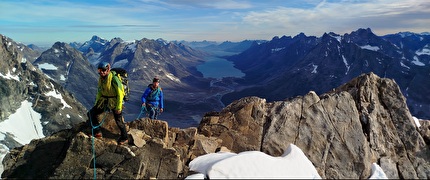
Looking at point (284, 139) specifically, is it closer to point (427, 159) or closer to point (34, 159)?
point (427, 159)

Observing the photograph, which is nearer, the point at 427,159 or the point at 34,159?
the point at 34,159

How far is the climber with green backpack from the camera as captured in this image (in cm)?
1669

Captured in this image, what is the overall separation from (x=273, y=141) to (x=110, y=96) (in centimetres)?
1007

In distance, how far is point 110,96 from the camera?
56.0ft

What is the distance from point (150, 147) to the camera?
17109mm

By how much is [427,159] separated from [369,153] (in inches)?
144

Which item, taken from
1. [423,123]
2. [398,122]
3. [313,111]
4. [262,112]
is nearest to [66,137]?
[262,112]

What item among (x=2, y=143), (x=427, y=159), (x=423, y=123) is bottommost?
(x=2, y=143)

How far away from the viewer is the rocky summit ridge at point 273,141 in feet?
53.2

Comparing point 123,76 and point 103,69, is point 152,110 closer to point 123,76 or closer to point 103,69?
point 123,76

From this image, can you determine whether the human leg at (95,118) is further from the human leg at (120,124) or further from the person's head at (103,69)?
the person's head at (103,69)

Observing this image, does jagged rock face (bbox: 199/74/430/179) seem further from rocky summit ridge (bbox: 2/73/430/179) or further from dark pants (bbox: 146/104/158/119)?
dark pants (bbox: 146/104/158/119)

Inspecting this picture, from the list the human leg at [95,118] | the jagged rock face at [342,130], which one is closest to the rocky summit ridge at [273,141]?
the jagged rock face at [342,130]

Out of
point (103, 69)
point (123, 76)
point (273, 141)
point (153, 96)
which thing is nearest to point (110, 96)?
point (103, 69)
